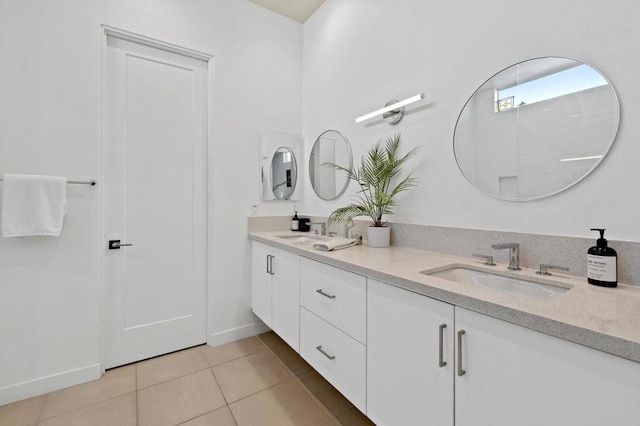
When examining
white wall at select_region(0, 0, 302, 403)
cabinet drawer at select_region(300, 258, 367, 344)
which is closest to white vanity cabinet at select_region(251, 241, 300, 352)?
cabinet drawer at select_region(300, 258, 367, 344)

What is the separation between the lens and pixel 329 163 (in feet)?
7.89

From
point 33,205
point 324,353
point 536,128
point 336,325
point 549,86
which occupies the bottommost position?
point 324,353

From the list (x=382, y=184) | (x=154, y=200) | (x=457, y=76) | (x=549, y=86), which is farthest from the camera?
(x=154, y=200)

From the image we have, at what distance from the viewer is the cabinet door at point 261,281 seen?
2.12 m

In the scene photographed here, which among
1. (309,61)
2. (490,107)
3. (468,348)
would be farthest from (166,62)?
(468,348)

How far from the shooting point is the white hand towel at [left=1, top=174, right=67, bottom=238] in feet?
5.18

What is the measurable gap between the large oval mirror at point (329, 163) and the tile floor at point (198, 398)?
54.2 inches

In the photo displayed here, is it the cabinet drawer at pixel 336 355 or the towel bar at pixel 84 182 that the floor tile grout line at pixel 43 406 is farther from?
the cabinet drawer at pixel 336 355

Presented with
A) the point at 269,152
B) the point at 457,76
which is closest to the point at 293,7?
the point at 269,152

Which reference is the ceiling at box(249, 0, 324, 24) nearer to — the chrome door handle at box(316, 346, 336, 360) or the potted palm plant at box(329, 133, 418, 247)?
the potted palm plant at box(329, 133, 418, 247)

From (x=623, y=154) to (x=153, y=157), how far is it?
262cm

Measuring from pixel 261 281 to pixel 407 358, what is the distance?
1440mm

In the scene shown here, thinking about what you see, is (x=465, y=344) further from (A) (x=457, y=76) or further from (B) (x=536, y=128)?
(A) (x=457, y=76)

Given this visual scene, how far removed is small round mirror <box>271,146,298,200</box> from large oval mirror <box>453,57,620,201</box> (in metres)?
1.57
